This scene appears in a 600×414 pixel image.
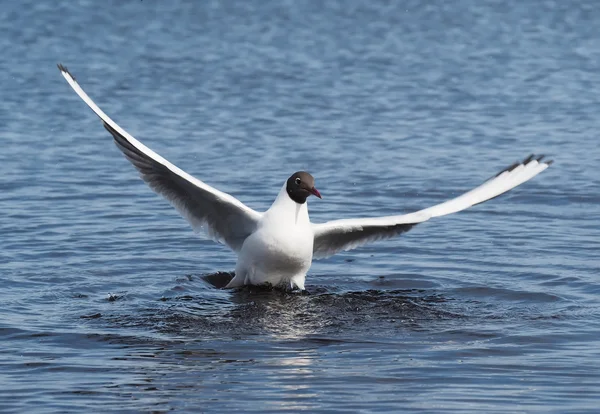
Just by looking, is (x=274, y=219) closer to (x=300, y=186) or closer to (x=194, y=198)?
(x=300, y=186)

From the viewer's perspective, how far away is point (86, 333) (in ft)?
30.6

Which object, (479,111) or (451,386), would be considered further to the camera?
(479,111)

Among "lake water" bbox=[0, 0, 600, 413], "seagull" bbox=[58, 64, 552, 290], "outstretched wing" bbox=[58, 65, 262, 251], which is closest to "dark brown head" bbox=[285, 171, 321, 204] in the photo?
"seagull" bbox=[58, 64, 552, 290]

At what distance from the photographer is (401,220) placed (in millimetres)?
11125

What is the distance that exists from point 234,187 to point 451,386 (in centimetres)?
756

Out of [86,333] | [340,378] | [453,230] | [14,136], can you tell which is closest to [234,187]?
[453,230]

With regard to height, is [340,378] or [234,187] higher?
[234,187]

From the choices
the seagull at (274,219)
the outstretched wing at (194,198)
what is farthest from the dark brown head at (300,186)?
the outstretched wing at (194,198)

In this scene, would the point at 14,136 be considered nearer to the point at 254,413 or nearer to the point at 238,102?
the point at 238,102

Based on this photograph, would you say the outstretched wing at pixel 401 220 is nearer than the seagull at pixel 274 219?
No

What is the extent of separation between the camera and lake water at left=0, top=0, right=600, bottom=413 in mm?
8289

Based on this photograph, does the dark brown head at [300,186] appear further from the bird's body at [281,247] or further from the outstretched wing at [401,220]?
the outstretched wing at [401,220]

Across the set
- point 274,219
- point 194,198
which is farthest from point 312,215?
point 274,219

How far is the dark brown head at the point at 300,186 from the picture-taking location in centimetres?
1089
